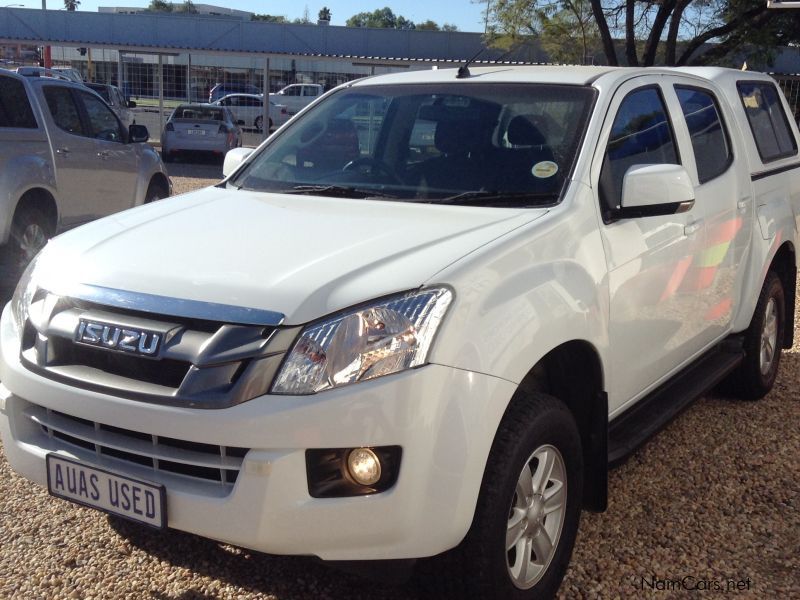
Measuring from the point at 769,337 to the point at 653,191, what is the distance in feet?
8.24

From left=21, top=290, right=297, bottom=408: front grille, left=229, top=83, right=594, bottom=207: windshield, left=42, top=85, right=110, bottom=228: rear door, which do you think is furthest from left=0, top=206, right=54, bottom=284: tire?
left=21, top=290, right=297, bottom=408: front grille

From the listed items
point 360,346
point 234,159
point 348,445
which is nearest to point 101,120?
point 234,159

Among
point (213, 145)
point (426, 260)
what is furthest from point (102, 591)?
point (213, 145)

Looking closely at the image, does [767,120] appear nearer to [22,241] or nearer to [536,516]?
[536,516]

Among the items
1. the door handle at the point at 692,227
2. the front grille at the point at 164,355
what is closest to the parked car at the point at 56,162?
the front grille at the point at 164,355

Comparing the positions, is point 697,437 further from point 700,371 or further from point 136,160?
point 136,160

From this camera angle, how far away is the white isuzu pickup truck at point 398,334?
2.44 m

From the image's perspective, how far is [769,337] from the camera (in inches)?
211

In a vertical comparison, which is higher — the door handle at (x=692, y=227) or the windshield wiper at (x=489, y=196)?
the windshield wiper at (x=489, y=196)

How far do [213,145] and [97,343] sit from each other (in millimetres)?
18458

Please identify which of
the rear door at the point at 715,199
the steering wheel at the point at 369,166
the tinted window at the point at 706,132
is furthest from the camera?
the tinted window at the point at 706,132

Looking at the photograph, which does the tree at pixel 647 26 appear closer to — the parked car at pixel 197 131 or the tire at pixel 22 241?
Result: the parked car at pixel 197 131

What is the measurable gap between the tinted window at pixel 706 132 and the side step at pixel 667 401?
3.02ft

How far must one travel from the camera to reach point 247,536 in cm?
246
